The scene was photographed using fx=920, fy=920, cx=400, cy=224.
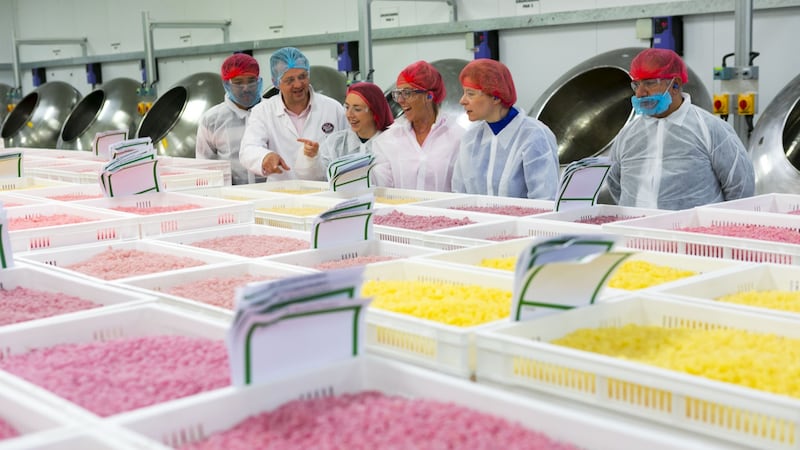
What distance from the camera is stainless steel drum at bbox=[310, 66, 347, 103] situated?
7.01 meters

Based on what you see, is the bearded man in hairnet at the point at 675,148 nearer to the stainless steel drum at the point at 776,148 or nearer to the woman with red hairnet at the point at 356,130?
the stainless steel drum at the point at 776,148

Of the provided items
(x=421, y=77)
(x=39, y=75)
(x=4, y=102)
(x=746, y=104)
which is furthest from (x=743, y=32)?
(x=39, y=75)

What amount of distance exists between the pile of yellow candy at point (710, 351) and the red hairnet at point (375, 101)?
3084 mm

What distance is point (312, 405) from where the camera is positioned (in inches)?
54.8

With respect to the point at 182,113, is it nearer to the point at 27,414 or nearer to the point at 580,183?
the point at 580,183

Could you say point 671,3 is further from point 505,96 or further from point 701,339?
point 701,339

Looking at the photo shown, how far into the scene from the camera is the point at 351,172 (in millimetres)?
3740

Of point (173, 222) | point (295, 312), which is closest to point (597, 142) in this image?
point (173, 222)

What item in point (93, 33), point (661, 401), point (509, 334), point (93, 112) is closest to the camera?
point (661, 401)

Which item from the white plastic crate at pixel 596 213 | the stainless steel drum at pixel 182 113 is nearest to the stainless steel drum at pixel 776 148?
Result: the white plastic crate at pixel 596 213

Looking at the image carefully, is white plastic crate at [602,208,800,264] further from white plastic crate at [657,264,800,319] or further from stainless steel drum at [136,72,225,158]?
stainless steel drum at [136,72,225,158]

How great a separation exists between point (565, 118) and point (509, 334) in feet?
14.6

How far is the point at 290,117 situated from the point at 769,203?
2704 mm

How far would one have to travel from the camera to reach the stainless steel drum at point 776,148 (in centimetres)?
432
